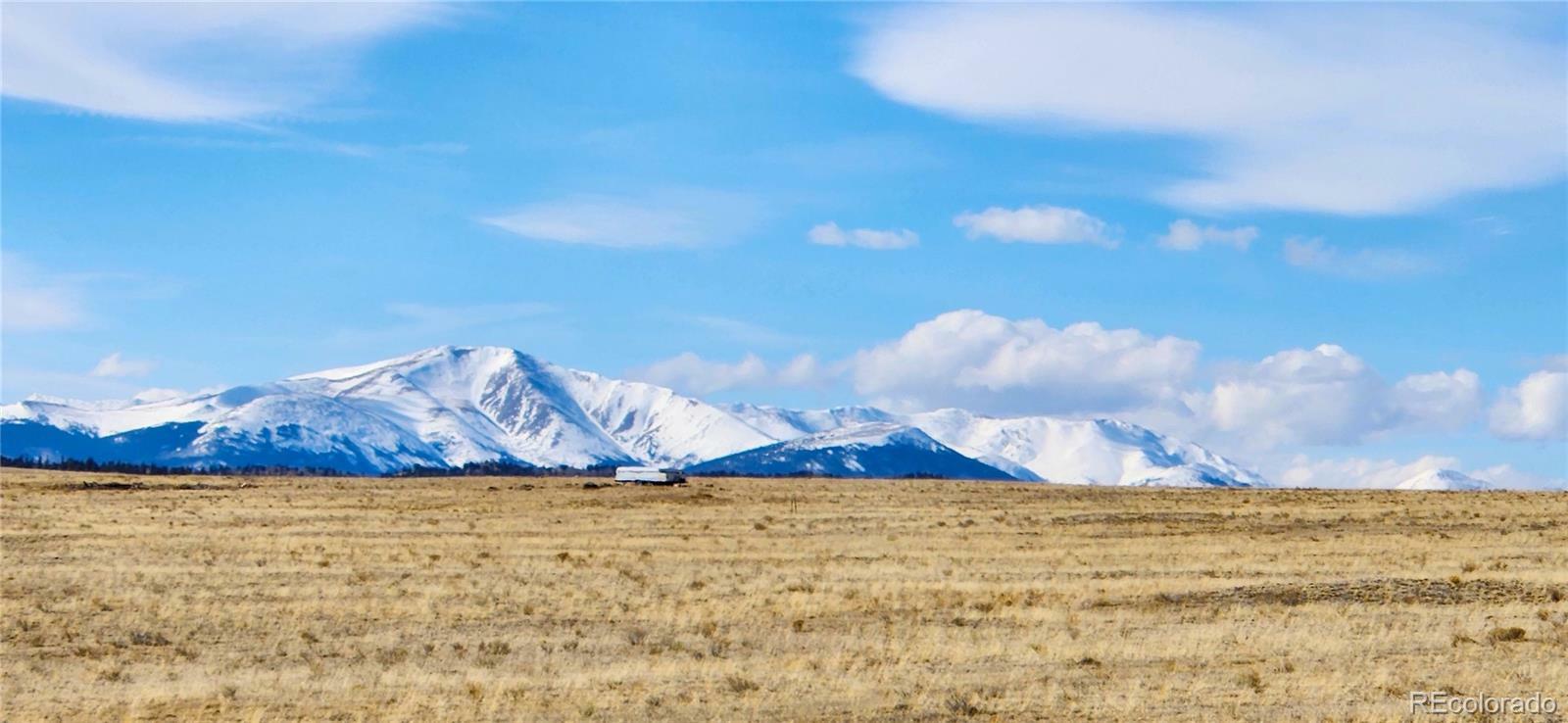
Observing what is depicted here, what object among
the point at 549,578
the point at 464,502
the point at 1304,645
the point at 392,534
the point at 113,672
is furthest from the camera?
the point at 464,502

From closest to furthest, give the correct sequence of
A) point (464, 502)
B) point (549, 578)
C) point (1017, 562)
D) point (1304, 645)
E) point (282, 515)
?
point (1304, 645) < point (549, 578) < point (1017, 562) < point (282, 515) < point (464, 502)

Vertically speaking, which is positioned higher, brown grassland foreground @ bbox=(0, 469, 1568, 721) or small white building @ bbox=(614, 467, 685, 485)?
small white building @ bbox=(614, 467, 685, 485)

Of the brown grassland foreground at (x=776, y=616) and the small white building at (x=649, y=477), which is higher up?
the small white building at (x=649, y=477)

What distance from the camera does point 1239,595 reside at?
122ft

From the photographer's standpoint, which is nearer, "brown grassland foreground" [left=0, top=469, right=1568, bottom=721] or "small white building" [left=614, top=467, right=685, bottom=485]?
"brown grassland foreground" [left=0, top=469, right=1568, bottom=721]

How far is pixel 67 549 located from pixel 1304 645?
128 ft

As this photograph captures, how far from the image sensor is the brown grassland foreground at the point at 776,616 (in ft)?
80.1

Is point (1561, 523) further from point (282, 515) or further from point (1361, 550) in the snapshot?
point (282, 515)

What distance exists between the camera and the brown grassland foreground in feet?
80.1

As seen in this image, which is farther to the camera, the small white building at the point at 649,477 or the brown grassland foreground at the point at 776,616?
the small white building at the point at 649,477

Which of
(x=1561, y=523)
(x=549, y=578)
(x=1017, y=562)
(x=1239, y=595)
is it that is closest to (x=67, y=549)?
(x=549, y=578)

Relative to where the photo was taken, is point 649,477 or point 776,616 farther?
point 649,477

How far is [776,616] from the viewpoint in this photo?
34.9 metres

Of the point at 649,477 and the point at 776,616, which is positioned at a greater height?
the point at 649,477
